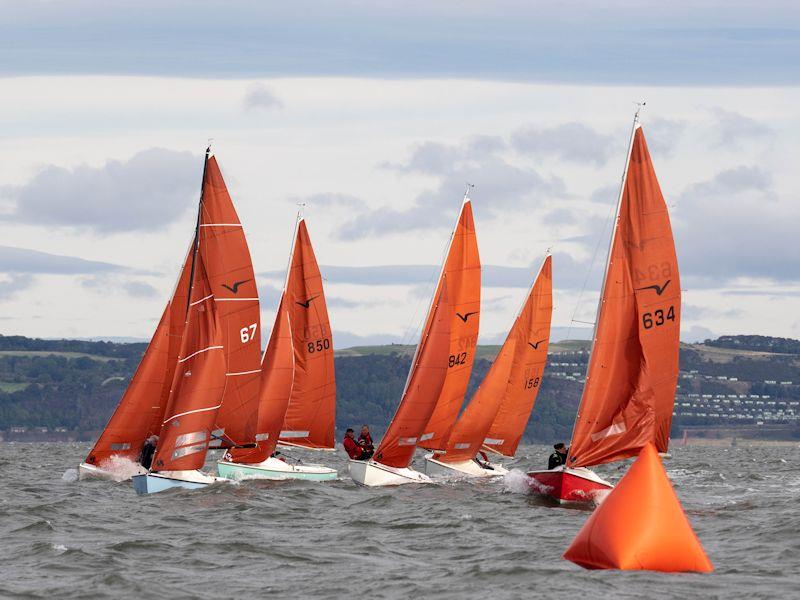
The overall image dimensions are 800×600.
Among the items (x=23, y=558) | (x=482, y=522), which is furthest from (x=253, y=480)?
(x=23, y=558)

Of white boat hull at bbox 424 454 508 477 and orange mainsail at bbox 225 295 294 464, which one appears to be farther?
white boat hull at bbox 424 454 508 477

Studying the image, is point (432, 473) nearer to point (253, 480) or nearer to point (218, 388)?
point (253, 480)

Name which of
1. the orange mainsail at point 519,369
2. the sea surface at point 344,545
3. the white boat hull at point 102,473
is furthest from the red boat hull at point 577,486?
the white boat hull at point 102,473

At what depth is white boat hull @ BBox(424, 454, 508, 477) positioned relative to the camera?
50.9m

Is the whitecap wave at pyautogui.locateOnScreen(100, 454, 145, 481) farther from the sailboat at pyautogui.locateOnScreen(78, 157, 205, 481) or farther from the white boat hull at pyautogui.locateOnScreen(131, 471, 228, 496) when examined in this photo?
the white boat hull at pyautogui.locateOnScreen(131, 471, 228, 496)

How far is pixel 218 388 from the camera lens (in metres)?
41.8

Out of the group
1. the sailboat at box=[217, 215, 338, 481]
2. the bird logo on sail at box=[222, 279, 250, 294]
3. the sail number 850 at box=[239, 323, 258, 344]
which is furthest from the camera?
the sailboat at box=[217, 215, 338, 481]

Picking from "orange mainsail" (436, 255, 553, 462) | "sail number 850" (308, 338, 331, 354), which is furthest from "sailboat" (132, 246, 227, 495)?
"orange mainsail" (436, 255, 553, 462)

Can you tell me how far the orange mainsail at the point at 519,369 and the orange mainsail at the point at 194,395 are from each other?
45.9 ft

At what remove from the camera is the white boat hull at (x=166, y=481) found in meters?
40.3

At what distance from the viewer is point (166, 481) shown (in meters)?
40.6

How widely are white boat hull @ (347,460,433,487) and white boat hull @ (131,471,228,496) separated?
662 cm

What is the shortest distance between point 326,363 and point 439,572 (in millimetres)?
28549

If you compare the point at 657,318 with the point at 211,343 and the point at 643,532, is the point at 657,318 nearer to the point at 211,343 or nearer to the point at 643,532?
the point at 211,343
